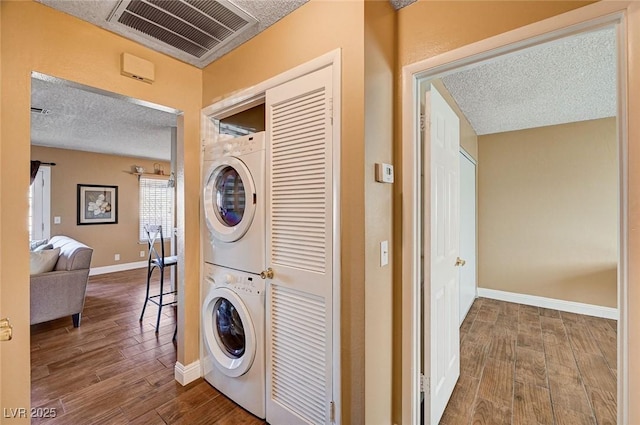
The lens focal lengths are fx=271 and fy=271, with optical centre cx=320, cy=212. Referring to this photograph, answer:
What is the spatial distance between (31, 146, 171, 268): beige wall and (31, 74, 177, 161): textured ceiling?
0.96 feet

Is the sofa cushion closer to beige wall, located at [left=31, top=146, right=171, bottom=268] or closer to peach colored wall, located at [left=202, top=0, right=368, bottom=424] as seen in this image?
beige wall, located at [left=31, top=146, right=171, bottom=268]

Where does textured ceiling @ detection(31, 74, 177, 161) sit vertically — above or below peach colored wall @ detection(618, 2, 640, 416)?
above

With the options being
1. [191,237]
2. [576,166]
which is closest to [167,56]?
[191,237]

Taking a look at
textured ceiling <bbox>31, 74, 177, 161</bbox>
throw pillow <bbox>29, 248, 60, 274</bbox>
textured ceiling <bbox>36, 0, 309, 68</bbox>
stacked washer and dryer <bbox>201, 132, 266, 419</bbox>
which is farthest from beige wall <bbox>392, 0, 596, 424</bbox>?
throw pillow <bbox>29, 248, 60, 274</bbox>

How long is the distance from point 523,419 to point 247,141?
244 cm

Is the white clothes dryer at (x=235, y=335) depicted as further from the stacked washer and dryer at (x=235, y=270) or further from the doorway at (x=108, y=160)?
the doorway at (x=108, y=160)

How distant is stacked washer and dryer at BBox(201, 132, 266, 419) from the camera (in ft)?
5.34

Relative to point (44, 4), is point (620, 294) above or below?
below

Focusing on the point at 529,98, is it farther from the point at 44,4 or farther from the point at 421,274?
the point at 44,4

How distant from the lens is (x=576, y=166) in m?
3.43

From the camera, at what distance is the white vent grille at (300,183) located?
137cm

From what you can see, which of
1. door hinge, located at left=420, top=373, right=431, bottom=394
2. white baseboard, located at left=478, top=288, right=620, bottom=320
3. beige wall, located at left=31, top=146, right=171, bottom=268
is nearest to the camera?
door hinge, located at left=420, top=373, right=431, bottom=394

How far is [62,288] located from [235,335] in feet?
7.96

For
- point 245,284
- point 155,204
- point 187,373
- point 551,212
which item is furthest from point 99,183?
point 551,212
